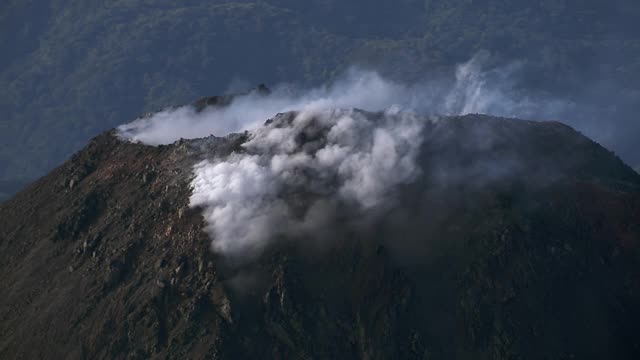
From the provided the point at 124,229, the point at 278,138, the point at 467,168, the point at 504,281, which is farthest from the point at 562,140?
the point at 124,229

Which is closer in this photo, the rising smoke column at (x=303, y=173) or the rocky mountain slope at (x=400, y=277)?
the rocky mountain slope at (x=400, y=277)

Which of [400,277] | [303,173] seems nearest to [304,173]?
[303,173]

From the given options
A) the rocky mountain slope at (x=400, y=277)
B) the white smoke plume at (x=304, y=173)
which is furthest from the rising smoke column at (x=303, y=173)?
the rocky mountain slope at (x=400, y=277)

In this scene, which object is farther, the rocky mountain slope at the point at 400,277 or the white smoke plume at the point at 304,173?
the white smoke plume at the point at 304,173

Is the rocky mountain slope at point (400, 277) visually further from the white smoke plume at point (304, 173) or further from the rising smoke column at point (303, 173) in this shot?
the rising smoke column at point (303, 173)

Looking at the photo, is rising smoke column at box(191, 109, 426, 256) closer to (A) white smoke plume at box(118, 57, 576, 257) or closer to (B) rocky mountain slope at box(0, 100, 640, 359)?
(A) white smoke plume at box(118, 57, 576, 257)

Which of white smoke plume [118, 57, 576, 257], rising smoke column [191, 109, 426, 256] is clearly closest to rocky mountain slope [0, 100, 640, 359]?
white smoke plume [118, 57, 576, 257]

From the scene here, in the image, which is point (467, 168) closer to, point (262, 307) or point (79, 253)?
point (262, 307)

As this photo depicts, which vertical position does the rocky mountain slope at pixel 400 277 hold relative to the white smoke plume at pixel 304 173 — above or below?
below

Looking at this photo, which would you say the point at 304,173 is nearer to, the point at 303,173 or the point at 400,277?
the point at 303,173

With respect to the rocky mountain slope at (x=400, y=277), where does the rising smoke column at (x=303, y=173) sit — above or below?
above
